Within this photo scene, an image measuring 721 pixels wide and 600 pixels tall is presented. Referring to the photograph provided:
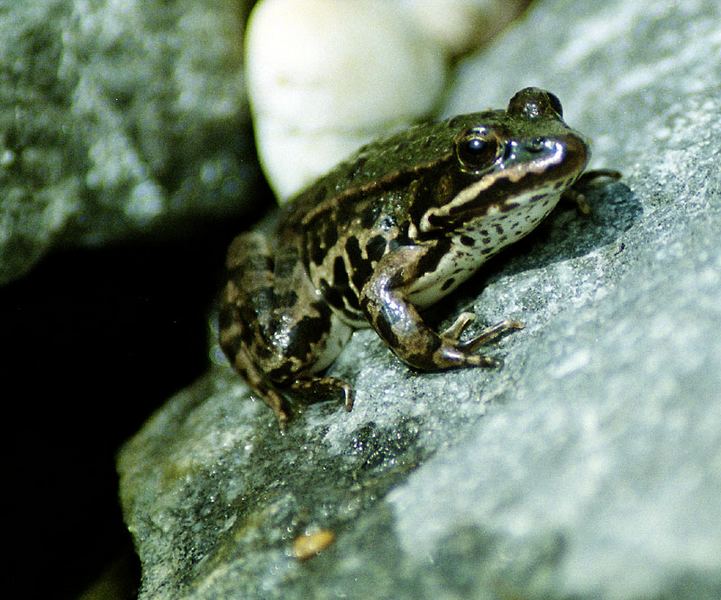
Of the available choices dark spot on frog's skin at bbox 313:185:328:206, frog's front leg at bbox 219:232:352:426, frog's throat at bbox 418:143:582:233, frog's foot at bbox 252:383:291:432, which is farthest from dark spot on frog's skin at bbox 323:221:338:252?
frog's foot at bbox 252:383:291:432

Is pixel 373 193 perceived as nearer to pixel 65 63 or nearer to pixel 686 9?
pixel 65 63

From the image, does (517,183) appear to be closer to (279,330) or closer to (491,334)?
(491,334)

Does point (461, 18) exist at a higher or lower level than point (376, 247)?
higher

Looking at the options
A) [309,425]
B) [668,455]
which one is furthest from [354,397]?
[668,455]

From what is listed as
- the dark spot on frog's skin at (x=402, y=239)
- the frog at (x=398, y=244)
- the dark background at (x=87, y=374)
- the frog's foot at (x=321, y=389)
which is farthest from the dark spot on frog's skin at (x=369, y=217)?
the dark background at (x=87, y=374)

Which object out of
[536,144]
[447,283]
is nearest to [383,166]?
[447,283]

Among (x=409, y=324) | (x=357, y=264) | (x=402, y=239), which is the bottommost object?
(x=409, y=324)

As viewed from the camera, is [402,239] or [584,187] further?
[584,187]
